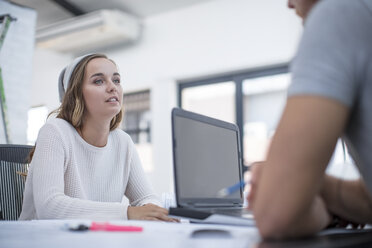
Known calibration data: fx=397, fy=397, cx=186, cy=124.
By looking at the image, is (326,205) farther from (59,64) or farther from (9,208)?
(59,64)

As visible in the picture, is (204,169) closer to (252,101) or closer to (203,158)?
(203,158)

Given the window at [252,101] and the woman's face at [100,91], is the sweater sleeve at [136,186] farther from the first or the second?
the window at [252,101]

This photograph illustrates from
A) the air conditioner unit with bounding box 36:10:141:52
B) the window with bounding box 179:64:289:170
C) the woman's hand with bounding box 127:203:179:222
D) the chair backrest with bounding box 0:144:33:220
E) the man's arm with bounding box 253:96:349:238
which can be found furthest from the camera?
the air conditioner unit with bounding box 36:10:141:52

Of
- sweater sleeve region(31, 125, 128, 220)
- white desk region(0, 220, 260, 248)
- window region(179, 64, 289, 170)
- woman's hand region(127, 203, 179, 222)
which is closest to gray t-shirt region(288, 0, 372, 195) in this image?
white desk region(0, 220, 260, 248)

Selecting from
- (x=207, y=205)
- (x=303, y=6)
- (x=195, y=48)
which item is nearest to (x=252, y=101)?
(x=195, y=48)

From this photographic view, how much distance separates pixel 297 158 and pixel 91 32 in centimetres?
485

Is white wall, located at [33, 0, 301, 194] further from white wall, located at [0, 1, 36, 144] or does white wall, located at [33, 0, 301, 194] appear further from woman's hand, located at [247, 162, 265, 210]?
woman's hand, located at [247, 162, 265, 210]

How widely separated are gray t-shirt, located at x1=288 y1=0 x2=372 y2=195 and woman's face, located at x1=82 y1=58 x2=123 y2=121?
3.94ft

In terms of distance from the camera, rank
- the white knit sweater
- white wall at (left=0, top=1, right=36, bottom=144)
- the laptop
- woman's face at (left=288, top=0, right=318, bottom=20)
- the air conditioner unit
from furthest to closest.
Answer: the air conditioner unit, white wall at (left=0, top=1, right=36, bottom=144), the white knit sweater, the laptop, woman's face at (left=288, top=0, right=318, bottom=20)

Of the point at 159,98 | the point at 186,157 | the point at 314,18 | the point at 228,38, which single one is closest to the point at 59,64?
the point at 159,98

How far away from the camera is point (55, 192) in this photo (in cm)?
124

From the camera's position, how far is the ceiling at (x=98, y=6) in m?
4.81

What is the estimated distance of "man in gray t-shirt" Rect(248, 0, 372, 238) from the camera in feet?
1.63

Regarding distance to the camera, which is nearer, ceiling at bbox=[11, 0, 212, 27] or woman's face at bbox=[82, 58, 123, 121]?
woman's face at bbox=[82, 58, 123, 121]
